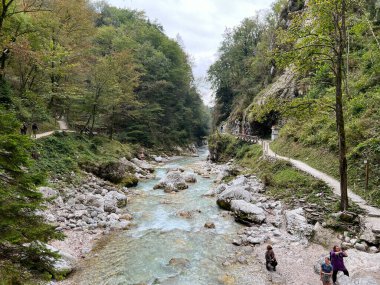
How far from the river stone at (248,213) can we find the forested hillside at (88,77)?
12.9 meters

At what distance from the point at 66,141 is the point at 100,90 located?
7.52 m

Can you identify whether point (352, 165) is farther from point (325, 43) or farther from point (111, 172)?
point (111, 172)

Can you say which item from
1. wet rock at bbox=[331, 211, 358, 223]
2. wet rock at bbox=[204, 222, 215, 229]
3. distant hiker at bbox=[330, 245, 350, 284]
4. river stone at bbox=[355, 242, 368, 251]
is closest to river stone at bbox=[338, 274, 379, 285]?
distant hiker at bbox=[330, 245, 350, 284]

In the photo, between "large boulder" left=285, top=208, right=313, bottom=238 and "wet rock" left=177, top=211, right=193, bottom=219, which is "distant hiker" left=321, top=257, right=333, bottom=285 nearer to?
"large boulder" left=285, top=208, right=313, bottom=238

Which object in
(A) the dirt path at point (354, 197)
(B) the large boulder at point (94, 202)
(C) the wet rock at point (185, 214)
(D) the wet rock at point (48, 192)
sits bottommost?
(C) the wet rock at point (185, 214)

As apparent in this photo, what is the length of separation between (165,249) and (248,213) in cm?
516

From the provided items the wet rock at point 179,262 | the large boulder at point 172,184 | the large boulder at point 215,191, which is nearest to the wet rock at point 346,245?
the wet rock at point 179,262

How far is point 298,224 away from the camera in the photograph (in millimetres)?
13031

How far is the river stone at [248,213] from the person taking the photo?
14.7 meters

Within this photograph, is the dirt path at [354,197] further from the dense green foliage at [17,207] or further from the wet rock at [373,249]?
the dense green foliage at [17,207]

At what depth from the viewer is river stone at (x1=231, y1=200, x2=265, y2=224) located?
48.2 feet

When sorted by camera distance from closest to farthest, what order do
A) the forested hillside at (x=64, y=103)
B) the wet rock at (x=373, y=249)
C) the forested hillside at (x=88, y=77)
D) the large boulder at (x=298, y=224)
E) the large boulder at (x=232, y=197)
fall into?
the forested hillside at (x=64, y=103)
the wet rock at (x=373, y=249)
the large boulder at (x=298, y=224)
the large boulder at (x=232, y=197)
the forested hillside at (x=88, y=77)

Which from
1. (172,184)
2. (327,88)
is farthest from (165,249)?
(327,88)

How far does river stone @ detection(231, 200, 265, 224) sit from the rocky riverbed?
0.05 meters
